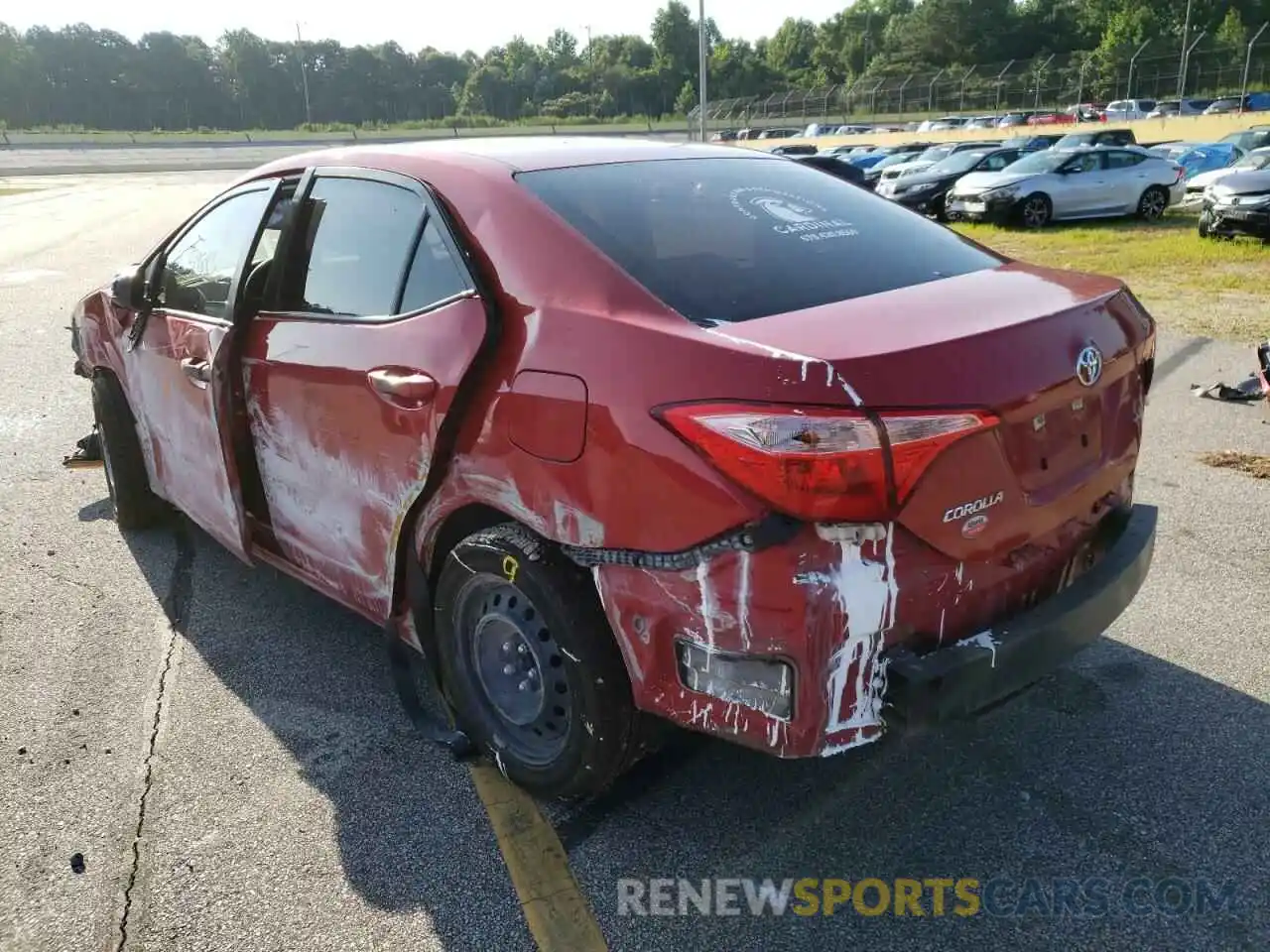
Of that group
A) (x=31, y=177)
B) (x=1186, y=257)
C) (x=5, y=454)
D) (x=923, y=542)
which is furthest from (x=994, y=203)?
(x=31, y=177)

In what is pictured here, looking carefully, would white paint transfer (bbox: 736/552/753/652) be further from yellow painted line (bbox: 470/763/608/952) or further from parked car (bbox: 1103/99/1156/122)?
parked car (bbox: 1103/99/1156/122)

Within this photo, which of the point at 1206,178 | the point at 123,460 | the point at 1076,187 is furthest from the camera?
the point at 1076,187

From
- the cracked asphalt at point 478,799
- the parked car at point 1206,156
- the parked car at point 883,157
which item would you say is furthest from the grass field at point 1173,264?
the parked car at point 883,157

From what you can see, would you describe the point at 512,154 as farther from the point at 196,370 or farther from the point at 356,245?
the point at 196,370

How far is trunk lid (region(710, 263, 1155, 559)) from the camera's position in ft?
6.81

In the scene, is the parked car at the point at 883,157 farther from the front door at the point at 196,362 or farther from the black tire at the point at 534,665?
the black tire at the point at 534,665

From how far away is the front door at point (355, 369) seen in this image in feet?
8.75

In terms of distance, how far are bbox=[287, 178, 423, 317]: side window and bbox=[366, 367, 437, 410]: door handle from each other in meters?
0.23

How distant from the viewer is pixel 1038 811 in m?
2.64

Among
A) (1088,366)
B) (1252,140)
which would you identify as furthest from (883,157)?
(1088,366)

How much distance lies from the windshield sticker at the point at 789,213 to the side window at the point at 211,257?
1709 millimetres

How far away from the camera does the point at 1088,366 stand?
2430 mm

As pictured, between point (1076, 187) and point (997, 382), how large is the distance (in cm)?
1767

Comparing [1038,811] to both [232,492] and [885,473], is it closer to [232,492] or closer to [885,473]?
[885,473]
